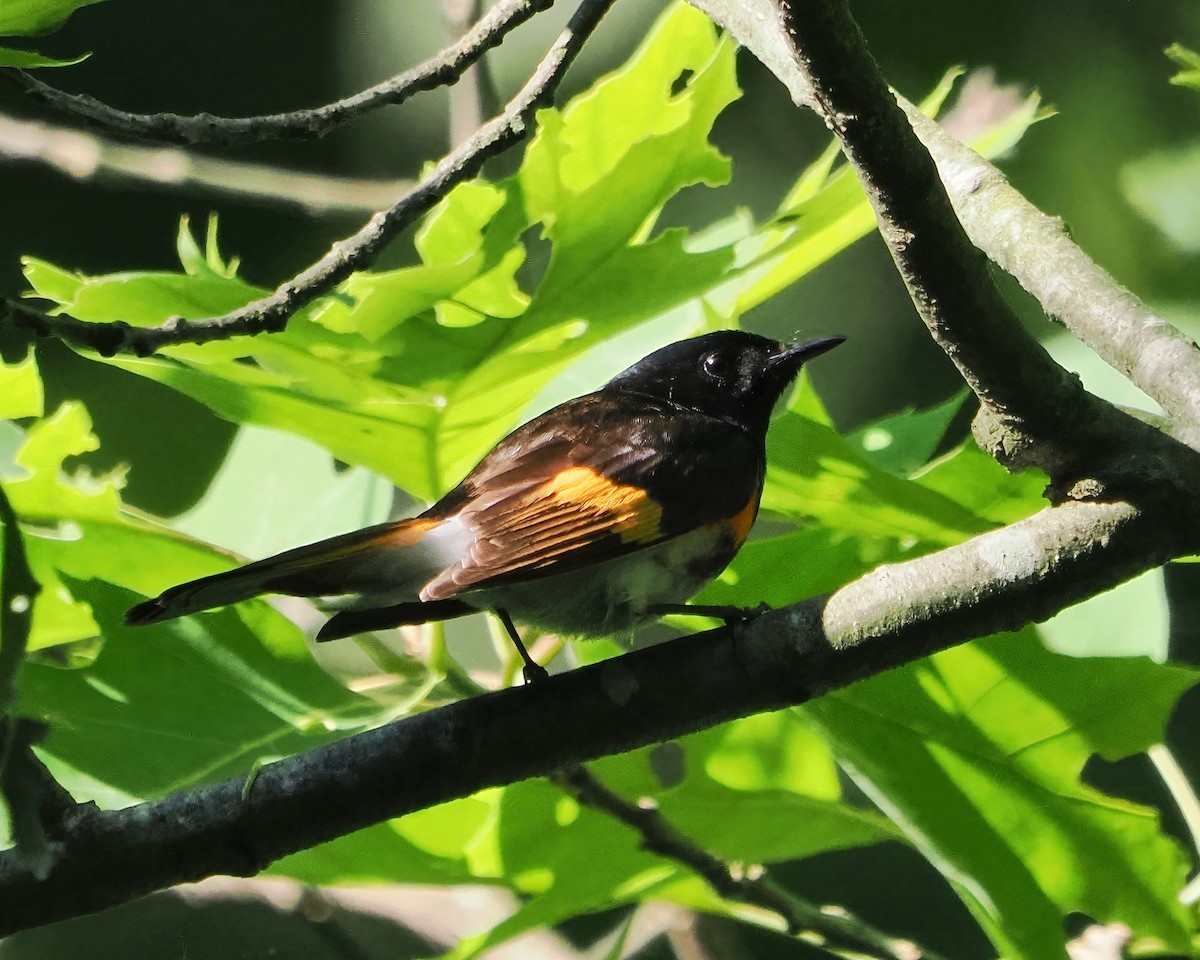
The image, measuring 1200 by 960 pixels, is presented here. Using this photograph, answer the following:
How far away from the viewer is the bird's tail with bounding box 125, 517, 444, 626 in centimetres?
82

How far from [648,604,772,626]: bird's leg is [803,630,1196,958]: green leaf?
0.08m

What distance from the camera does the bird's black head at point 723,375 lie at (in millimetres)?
1270

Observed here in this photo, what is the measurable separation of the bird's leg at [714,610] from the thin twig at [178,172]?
1.11 meters

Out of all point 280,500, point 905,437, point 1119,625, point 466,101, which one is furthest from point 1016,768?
point 466,101

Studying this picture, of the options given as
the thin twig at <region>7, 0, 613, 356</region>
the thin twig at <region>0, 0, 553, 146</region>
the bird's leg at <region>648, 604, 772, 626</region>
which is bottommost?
the bird's leg at <region>648, 604, 772, 626</region>

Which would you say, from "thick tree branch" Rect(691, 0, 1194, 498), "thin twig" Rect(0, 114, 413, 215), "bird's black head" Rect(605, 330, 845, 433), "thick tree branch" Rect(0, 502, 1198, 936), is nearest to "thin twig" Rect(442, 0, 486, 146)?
"thin twig" Rect(0, 114, 413, 215)

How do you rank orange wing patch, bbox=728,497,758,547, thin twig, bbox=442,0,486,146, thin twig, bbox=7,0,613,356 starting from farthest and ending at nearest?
1. thin twig, bbox=442,0,486,146
2. orange wing patch, bbox=728,497,758,547
3. thin twig, bbox=7,0,613,356

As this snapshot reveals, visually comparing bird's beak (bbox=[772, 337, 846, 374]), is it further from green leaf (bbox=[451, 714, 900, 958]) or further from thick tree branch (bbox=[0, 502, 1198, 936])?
thick tree branch (bbox=[0, 502, 1198, 936])

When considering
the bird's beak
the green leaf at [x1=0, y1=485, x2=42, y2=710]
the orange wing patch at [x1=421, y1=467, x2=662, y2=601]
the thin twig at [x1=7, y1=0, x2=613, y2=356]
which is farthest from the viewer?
the bird's beak

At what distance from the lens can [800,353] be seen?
48.7 inches

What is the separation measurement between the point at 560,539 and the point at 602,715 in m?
0.16

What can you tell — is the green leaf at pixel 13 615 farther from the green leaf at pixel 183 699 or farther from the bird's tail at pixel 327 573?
the green leaf at pixel 183 699

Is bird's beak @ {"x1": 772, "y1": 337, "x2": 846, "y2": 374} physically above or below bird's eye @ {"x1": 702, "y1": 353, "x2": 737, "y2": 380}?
below

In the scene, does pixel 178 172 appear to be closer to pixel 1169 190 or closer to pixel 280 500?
pixel 280 500
